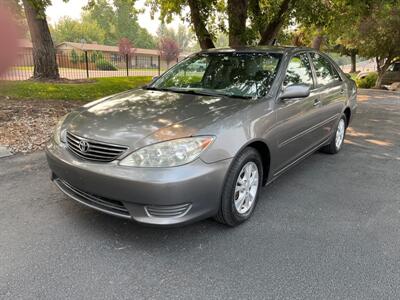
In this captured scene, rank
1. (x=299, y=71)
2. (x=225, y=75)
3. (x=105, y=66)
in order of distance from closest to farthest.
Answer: (x=225, y=75), (x=299, y=71), (x=105, y=66)

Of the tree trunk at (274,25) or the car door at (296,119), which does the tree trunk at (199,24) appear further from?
the car door at (296,119)

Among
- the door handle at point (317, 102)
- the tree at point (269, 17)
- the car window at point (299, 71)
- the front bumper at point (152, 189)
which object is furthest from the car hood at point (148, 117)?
the tree at point (269, 17)

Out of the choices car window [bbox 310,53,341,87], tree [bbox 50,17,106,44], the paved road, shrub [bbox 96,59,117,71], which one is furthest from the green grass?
tree [bbox 50,17,106,44]

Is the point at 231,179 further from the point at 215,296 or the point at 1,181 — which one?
the point at 1,181

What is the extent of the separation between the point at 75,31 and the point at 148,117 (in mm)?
76469

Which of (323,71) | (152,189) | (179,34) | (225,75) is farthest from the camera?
(179,34)

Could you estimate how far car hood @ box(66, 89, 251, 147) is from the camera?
2.74 metres

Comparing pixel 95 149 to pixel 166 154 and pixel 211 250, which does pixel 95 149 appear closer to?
pixel 166 154

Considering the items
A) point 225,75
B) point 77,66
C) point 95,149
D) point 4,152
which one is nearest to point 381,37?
point 225,75

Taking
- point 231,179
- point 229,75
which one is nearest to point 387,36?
point 229,75

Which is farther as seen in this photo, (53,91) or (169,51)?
(169,51)

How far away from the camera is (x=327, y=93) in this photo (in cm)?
470

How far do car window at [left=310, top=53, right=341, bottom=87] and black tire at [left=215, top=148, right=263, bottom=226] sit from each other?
6.61 ft

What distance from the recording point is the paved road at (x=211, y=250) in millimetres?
2381
